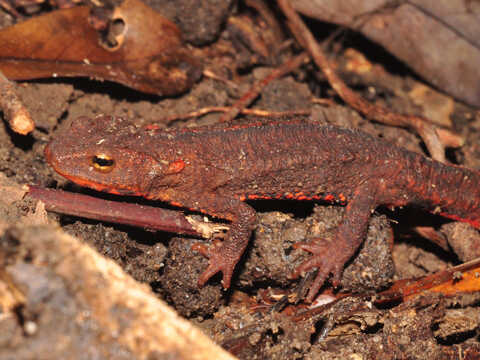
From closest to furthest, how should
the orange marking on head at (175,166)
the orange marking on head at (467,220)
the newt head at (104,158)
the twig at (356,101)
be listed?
1. the newt head at (104,158)
2. the orange marking on head at (175,166)
3. the orange marking on head at (467,220)
4. the twig at (356,101)

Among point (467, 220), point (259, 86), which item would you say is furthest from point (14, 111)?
point (467, 220)

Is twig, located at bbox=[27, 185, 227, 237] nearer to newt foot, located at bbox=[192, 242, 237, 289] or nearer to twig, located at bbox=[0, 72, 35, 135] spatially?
newt foot, located at bbox=[192, 242, 237, 289]

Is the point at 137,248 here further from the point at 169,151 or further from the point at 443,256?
the point at 443,256

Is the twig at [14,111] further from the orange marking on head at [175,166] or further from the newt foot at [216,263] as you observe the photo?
the newt foot at [216,263]

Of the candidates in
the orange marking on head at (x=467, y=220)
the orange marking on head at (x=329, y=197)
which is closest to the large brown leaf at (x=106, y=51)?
the orange marking on head at (x=329, y=197)

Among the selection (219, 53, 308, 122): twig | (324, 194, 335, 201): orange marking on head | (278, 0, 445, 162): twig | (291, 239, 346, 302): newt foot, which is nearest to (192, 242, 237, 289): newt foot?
(291, 239, 346, 302): newt foot
